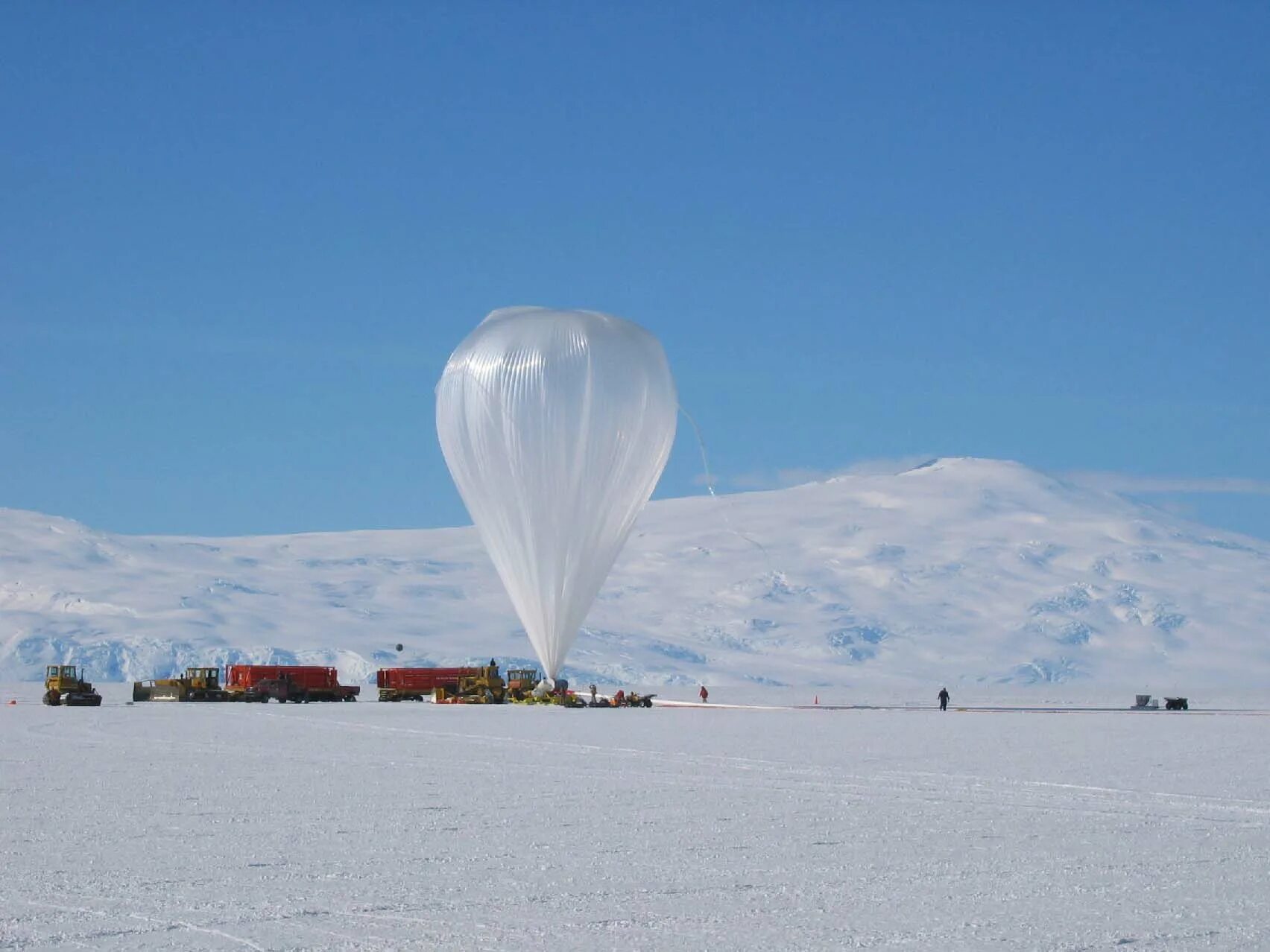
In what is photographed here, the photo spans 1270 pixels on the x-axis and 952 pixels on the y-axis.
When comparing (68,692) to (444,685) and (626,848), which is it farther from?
(626,848)

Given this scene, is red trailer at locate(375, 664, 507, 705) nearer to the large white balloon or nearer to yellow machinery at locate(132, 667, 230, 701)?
yellow machinery at locate(132, 667, 230, 701)

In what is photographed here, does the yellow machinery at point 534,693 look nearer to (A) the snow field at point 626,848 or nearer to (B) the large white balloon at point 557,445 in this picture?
(B) the large white balloon at point 557,445

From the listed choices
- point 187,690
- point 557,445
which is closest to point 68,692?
Result: point 187,690

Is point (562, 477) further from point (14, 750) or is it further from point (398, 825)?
point (398, 825)

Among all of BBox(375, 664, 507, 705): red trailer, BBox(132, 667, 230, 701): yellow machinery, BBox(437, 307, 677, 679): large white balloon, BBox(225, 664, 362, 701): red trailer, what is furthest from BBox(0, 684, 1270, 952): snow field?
BBox(132, 667, 230, 701): yellow machinery

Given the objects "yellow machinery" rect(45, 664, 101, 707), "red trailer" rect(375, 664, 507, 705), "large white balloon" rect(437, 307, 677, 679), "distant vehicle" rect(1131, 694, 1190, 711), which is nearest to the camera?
"large white balloon" rect(437, 307, 677, 679)

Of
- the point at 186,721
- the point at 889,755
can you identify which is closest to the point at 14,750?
the point at 186,721

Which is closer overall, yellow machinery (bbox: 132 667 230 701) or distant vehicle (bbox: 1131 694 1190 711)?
yellow machinery (bbox: 132 667 230 701)
